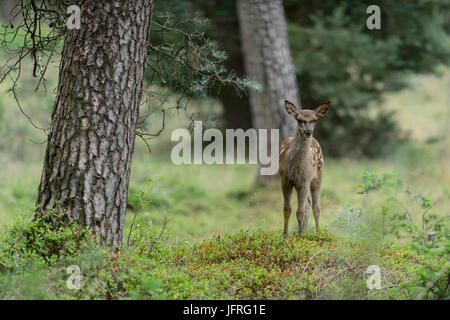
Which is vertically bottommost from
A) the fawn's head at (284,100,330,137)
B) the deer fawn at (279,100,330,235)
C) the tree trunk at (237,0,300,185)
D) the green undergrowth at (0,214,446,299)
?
the green undergrowth at (0,214,446,299)

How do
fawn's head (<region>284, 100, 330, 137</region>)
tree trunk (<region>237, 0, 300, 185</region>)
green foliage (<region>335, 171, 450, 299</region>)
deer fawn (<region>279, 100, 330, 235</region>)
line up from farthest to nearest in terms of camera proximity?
tree trunk (<region>237, 0, 300, 185</region>)
deer fawn (<region>279, 100, 330, 235</region>)
fawn's head (<region>284, 100, 330, 137</region>)
green foliage (<region>335, 171, 450, 299</region>)

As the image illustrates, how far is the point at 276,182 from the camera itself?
1100 cm

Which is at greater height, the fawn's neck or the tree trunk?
the tree trunk

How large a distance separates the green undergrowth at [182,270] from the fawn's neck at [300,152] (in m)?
1.06

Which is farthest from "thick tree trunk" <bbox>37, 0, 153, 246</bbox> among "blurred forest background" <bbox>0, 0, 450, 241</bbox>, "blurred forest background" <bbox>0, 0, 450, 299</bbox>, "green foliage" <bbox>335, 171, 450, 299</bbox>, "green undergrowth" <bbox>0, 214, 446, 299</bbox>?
"blurred forest background" <bbox>0, 0, 450, 241</bbox>

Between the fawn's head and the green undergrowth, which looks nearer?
the green undergrowth

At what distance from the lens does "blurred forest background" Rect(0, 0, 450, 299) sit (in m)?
5.02

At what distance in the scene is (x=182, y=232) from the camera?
29.7 feet

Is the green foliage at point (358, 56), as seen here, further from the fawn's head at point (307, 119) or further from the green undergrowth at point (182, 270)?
the green undergrowth at point (182, 270)

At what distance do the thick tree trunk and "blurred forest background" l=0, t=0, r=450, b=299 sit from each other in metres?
0.36

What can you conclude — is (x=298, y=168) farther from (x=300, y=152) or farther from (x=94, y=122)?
(x=94, y=122)

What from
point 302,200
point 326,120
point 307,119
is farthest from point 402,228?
point 326,120

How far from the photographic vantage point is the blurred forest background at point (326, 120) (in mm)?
10797

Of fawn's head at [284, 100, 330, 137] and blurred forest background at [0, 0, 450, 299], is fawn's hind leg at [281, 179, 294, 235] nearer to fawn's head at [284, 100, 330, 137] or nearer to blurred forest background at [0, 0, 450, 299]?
blurred forest background at [0, 0, 450, 299]
